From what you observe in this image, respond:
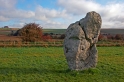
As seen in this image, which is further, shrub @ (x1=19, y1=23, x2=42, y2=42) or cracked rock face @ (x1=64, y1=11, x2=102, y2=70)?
shrub @ (x1=19, y1=23, x2=42, y2=42)

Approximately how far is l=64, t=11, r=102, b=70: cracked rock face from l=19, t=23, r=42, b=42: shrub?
46434mm

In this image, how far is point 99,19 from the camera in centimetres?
1340

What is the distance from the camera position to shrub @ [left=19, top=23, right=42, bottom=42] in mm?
59188

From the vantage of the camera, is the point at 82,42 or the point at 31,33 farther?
the point at 31,33

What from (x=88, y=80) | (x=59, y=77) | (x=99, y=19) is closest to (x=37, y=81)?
(x=59, y=77)

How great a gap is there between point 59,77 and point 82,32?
10.4ft

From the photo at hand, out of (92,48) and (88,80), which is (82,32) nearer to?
(92,48)

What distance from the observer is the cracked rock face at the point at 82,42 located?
42.8ft

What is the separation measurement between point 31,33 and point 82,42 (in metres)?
48.0

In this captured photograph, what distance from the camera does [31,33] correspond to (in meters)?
60.1

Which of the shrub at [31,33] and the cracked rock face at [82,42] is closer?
the cracked rock face at [82,42]

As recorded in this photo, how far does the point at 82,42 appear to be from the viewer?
43.1ft

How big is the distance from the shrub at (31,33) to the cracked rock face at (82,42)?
4643cm

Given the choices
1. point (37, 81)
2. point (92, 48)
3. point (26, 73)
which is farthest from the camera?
point (92, 48)
